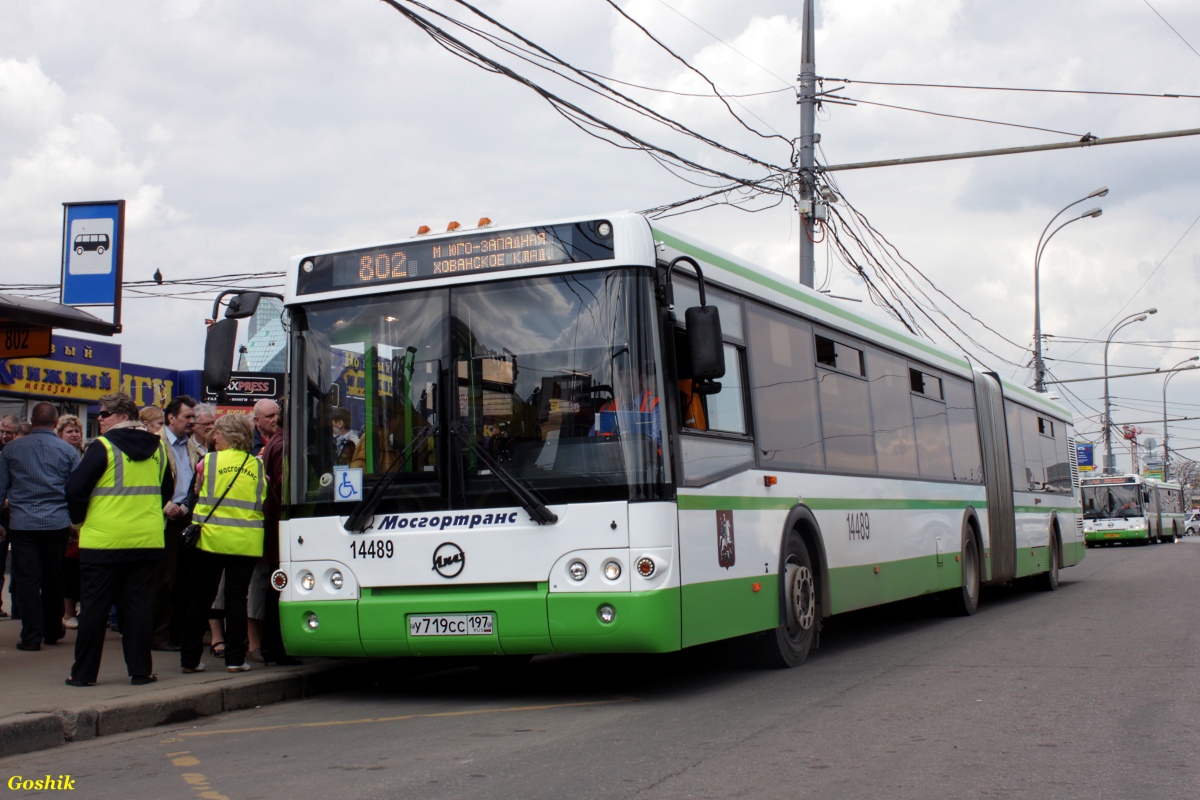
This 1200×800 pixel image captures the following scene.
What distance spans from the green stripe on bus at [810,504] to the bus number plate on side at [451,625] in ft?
4.56

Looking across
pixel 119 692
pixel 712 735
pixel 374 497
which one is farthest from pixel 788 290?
pixel 119 692

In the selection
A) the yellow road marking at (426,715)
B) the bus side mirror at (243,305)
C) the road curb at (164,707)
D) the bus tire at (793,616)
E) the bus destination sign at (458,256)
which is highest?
the bus destination sign at (458,256)

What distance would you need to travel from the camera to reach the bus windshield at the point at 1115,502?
50812 mm

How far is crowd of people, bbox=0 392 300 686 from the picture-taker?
8.11m

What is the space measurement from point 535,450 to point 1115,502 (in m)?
48.2

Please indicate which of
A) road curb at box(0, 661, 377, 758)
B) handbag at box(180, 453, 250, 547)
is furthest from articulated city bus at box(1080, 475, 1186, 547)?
handbag at box(180, 453, 250, 547)

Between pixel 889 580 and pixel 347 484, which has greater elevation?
pixel 347 484

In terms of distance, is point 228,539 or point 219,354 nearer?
point 219,354

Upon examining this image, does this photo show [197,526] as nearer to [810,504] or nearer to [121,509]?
[121,509]

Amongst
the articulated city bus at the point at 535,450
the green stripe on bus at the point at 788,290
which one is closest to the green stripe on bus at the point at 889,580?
the articulated city bus at the point at 535,450

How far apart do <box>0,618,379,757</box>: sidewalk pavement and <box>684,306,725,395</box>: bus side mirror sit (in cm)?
363

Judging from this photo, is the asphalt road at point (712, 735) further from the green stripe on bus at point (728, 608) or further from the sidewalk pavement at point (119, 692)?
the green stripe on bus at point (728, 608)

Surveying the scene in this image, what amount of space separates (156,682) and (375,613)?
158 centimetres

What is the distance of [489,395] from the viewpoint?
7.91 meters
